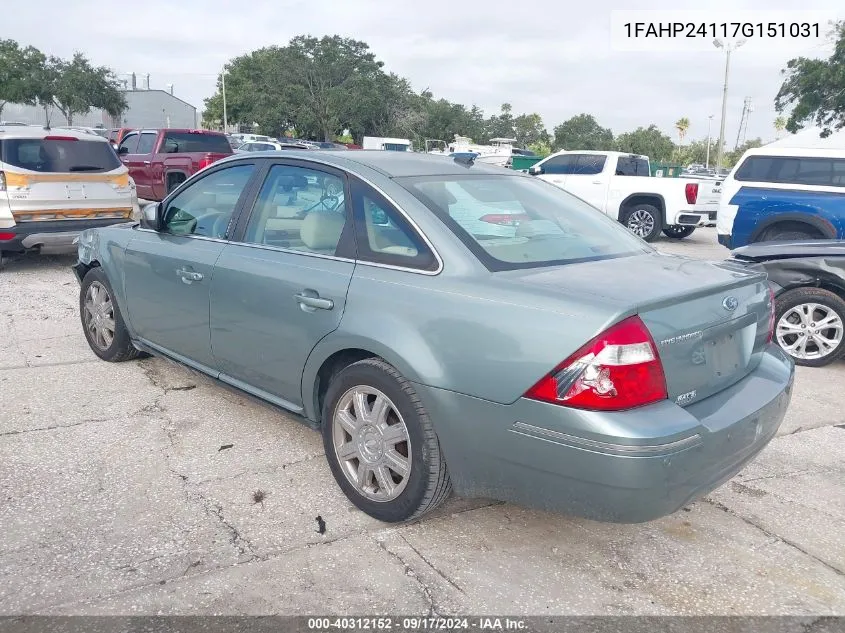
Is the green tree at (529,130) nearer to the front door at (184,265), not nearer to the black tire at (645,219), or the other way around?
the black tire at (645,219)

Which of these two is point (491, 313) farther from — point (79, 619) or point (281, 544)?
point (79, 619)

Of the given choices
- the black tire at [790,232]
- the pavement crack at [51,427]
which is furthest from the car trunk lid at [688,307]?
the black tire at [790,232]

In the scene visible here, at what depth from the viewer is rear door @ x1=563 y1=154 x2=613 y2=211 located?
14250 mm

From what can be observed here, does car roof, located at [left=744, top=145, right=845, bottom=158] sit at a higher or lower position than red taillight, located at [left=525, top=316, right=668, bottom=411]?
higher

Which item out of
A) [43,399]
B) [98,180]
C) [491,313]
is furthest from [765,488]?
[98,180]

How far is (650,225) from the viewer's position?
1397 cm

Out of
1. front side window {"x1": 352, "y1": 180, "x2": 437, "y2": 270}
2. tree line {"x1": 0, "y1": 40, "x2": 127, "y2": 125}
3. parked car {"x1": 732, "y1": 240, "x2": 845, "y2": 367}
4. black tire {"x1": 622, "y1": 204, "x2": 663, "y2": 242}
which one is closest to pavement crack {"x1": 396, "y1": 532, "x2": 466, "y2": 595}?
front side window {"x1": 352, "y1": 180, "x2": 437, "y2": 270}

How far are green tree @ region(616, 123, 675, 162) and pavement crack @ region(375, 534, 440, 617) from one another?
71644mm

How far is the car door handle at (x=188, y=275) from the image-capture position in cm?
400

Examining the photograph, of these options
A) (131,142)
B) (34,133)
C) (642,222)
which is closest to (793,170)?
(642,222)

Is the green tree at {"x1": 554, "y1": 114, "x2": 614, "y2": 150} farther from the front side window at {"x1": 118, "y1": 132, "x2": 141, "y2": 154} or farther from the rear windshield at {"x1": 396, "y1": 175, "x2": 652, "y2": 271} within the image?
the rear windshield at {"x1": 396, "y1": 175, "x2": 652, "y2": 271}

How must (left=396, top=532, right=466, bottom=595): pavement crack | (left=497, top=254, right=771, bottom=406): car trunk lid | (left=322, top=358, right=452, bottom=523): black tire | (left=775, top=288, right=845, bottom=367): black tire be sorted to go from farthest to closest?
(left=775, top=288, right=845, bottom=367): black tire → (left=322, top=358, right=452, bottom=523): black tire → (left=396, top=532, right=466, bottom=595): pavement crack → (left=497, top=254, right=771, bottom=406): car trunk lid

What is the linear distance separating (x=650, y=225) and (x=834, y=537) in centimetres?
1137

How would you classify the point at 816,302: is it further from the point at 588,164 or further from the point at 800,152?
the point at 588,164
